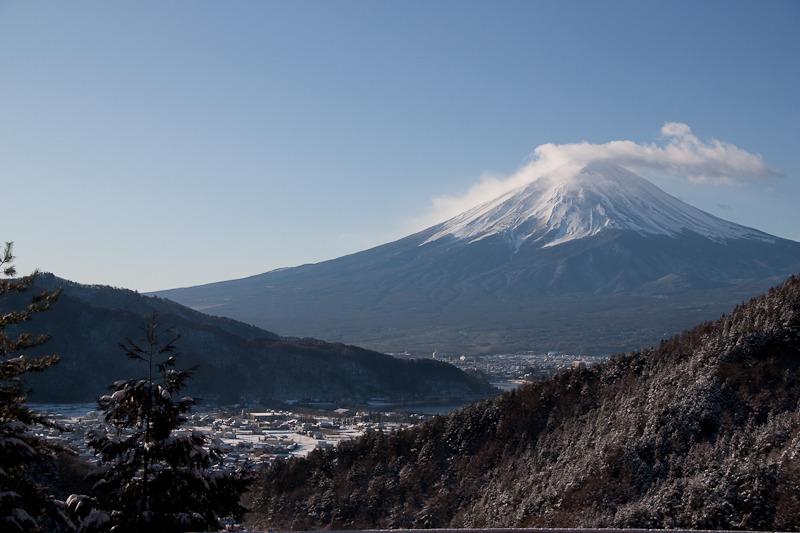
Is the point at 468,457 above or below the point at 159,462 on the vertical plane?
below

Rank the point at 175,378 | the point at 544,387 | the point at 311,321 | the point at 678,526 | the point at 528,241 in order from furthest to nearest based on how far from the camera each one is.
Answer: the point at 528,241 < the point at 311,321 < the point at 544,387 < the point at 678,526 < the point at 175,378

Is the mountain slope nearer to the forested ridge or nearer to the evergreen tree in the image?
the forested ridge

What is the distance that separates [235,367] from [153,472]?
198ft

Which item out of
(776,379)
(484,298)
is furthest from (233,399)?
(484,298)

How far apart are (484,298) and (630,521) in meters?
145

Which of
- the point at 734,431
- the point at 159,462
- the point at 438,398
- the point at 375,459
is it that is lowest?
the point at 438,398

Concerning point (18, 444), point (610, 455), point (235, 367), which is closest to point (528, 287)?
point (235, 367)

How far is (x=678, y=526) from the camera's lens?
47.7 ft

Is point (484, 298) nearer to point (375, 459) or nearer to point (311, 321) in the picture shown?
point (311, 321)

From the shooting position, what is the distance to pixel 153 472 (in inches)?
420

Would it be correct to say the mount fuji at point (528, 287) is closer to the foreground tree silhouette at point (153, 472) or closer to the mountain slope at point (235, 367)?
the mountain slope at point (235, 367)

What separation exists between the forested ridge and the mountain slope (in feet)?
127

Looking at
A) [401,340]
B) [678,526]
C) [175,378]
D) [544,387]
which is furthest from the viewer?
[401,340]

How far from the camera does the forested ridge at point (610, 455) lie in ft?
50.0
